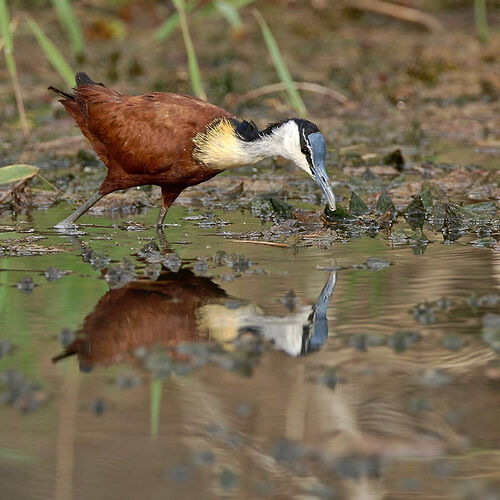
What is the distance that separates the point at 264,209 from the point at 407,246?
5.08 ft

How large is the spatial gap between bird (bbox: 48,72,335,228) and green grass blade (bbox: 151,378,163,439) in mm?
2808

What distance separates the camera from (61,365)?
4.56 meters

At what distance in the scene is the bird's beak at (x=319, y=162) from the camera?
6824mm

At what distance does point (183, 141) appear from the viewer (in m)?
6.86

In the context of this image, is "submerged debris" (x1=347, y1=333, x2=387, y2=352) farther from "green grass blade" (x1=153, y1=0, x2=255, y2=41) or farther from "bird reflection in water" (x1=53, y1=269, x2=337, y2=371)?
"green grass blade" (x1=153, y1=0, x2=255, y2=41)

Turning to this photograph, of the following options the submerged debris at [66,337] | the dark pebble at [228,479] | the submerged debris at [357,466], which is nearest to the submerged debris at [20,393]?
the submerged debris at [66,337]

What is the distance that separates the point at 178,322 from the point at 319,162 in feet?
7.22

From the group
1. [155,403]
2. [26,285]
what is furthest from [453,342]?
[26,285]

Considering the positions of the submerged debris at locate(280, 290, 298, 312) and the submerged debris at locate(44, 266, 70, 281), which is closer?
the submerged debris at locate(280, 290, 298, 312)

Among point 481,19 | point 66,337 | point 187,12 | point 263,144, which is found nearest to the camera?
point 66,337

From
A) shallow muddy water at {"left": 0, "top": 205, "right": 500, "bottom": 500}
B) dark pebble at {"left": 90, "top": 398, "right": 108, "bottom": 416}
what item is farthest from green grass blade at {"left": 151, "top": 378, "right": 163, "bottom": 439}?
dark pebble at {"left": 90, "top": 398, "right": 108, "bottom": 416}

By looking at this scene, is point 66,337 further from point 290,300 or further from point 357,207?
point 357,207

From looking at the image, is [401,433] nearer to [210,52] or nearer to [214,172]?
[214,172]

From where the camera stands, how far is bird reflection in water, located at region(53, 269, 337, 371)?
4742 mm
